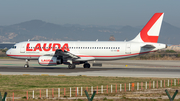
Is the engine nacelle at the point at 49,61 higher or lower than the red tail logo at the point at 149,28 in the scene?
lower

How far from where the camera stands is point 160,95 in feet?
68.7

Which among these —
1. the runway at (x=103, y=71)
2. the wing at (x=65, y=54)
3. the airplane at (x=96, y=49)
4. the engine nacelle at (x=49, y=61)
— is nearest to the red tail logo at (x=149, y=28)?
the airplane at (x=96, y=49)

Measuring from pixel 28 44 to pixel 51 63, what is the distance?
7.44 metres

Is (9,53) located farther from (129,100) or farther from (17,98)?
(129,100)

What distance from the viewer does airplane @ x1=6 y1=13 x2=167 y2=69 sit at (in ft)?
146

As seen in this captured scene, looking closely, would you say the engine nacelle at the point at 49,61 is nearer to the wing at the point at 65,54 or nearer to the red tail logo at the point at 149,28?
the wing at the point at 65,54

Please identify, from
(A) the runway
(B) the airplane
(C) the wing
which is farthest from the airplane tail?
(C) the wing

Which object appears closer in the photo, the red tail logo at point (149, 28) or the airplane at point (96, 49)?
the airplane at point (96, 49)

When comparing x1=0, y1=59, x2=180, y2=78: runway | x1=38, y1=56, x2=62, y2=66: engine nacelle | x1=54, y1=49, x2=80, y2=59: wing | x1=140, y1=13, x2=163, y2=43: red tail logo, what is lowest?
x1=0, y1=59, x2=180, y2=78: runway

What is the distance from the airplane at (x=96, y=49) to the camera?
44.5m

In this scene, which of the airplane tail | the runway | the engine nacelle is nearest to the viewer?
the runway

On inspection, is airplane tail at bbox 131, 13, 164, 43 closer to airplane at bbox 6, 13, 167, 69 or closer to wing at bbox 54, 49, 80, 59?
airplane at bbox 6, 13, 167, 69

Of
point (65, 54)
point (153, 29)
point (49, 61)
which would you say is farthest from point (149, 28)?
point (49, 61)

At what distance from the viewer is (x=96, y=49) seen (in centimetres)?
4622
